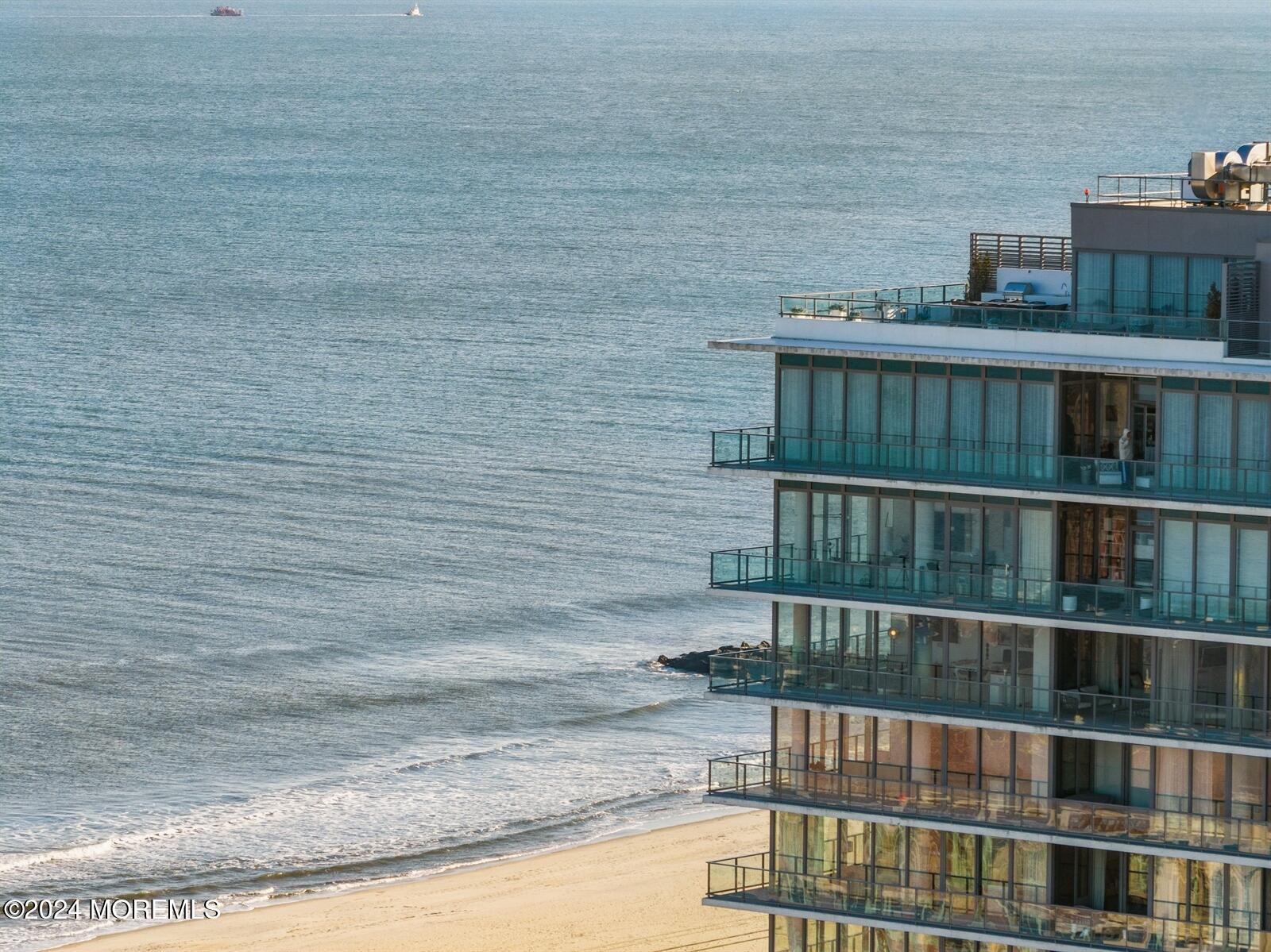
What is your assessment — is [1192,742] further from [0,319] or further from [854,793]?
[0,319]

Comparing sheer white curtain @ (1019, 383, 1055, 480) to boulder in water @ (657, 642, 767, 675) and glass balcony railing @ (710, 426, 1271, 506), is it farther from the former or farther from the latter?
boulder in water @ (657, 642, 767, 675)

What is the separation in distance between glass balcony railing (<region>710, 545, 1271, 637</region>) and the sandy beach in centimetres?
1671

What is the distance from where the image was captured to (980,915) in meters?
47.1

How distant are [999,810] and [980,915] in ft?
5.35

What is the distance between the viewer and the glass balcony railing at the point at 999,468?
44.7 metres

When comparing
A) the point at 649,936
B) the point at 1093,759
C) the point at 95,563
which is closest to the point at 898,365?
the point at 1093,759

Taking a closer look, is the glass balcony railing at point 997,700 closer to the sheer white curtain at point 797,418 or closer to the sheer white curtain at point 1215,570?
the sheer white curtain at point 1215,570

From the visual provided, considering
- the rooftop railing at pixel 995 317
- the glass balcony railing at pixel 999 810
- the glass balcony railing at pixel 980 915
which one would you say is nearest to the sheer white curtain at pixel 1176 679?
the glass balcony railing at pixel 999 810

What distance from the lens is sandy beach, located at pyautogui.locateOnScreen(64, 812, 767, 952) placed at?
217 ft

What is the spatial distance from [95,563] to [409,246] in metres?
82.5

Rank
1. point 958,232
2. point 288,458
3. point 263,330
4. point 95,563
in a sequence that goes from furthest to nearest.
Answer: point 958,232 < point 263,330 < point 288,458 < point 95,563

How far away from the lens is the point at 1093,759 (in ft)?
154

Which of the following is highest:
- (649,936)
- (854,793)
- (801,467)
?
(801,467)

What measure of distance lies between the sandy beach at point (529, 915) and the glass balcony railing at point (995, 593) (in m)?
Answer: 16.7
